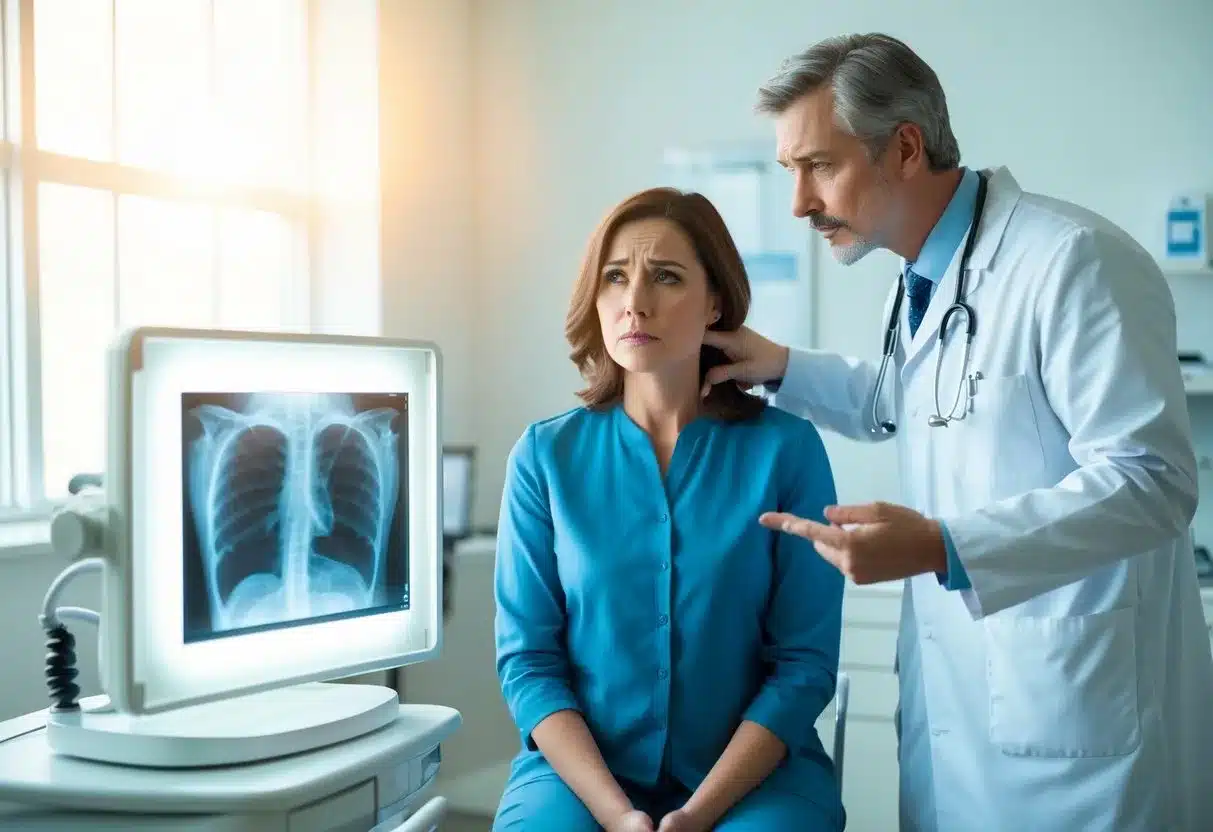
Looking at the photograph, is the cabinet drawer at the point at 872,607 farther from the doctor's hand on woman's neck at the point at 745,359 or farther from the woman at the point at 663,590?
the woman at the point at 663,590

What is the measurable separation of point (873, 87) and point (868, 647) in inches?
69.7

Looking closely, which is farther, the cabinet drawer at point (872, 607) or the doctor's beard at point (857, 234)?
the cabinet drawer at point (872, 607)

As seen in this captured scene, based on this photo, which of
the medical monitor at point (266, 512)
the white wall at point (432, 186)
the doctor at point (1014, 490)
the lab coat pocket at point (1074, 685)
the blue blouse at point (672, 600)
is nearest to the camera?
the medical monitor at point (266, 512)

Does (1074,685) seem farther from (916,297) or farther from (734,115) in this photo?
(734,115)

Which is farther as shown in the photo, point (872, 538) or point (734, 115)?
point (734, 115)

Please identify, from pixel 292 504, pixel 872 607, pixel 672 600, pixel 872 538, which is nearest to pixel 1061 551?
pixel 872 538

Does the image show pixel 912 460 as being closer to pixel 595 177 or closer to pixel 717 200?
pixel 717 200

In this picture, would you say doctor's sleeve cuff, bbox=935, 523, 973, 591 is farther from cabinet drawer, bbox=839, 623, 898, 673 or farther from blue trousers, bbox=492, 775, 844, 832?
cabinet drawer, bbox=839, 623, 898, 673

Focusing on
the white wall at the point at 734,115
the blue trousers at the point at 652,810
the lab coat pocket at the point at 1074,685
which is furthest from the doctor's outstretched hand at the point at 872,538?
the white wall at the point at 734,115

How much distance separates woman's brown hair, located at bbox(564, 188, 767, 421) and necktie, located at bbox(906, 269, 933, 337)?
24 centimetres

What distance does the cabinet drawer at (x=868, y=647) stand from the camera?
9.59ft

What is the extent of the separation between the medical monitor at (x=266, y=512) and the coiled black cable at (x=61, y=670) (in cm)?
17

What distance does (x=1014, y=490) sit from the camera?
4.88ft

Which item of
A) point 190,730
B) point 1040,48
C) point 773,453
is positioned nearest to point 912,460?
point 773,453
